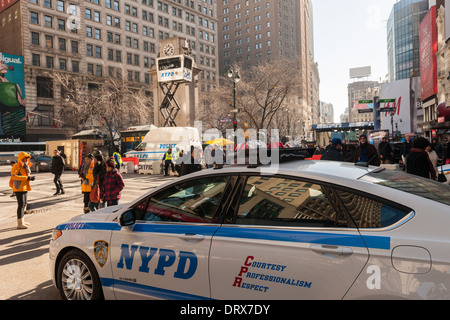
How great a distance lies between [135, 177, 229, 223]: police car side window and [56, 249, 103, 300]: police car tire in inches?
29.6

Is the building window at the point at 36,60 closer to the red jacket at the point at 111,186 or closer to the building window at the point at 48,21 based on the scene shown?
the building window at the point at 48,21

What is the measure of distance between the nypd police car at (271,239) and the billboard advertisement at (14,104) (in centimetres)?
5573

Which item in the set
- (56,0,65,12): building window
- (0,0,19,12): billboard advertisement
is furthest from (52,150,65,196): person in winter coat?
(0,0,19,12): billboard advertisement

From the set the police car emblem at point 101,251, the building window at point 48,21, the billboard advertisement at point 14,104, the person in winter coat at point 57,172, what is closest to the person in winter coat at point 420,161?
the police car emblem at point 101,251

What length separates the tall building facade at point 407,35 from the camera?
90062mm

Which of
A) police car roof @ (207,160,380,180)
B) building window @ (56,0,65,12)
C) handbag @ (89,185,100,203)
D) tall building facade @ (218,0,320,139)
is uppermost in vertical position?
tall building facade @ (218,0,320,139)

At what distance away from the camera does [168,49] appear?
34406 mm

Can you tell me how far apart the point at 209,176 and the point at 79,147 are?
2616 cm

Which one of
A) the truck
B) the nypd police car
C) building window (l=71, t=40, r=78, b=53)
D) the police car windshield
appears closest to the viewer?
the nypd police car

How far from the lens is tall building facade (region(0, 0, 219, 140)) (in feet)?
169

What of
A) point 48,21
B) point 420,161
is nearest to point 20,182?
point 420,161

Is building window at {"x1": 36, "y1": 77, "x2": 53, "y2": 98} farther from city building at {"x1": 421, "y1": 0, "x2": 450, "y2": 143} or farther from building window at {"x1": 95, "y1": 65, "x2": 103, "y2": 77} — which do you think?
city building at {"x1": 421, "y1": 0, "x2": 450, "y2": 143}
